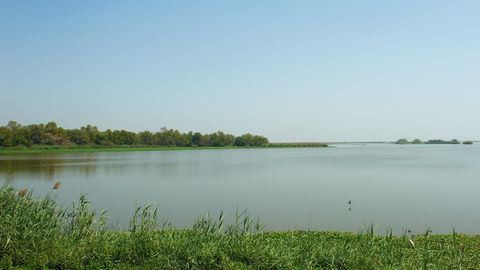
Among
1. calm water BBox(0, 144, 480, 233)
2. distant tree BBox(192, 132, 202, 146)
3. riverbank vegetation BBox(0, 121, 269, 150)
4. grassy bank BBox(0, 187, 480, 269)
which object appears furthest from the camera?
distant tree BBox(192, 132, 202, 146)

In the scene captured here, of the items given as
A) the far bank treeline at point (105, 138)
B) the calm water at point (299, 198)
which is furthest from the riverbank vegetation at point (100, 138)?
the calm water at point (299, 198)

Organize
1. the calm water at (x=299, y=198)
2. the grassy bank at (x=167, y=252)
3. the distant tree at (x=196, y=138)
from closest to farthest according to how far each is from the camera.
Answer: the grassy bank at (x=167, y=252), the calm water at (x=299, y=198), the distant tree at (x=196, y=138)

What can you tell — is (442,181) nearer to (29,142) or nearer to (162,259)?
(162,259)

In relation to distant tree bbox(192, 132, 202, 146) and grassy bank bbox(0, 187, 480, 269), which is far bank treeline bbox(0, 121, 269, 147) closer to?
distant tree bbox(192, 132, 202, 146)

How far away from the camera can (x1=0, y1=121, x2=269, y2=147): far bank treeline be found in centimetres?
7019

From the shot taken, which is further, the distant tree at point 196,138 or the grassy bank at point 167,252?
the distant tree at point 196,138

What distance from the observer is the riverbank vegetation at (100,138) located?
230 feet

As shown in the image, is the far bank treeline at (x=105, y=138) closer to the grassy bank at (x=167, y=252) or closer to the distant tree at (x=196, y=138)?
the distant tree at (x=196, y=138)

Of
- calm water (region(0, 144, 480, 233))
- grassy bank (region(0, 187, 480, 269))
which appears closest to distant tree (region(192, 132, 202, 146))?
calm water (region(0, 144, 480, 233))

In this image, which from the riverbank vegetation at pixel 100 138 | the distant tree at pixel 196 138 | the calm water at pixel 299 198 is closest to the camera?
the calm water at pixel 299 198

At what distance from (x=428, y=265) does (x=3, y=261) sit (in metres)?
5.99

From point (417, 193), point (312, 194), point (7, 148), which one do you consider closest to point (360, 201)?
point (312, 194)

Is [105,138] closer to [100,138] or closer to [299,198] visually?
[100,138]

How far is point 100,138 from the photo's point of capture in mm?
84062
